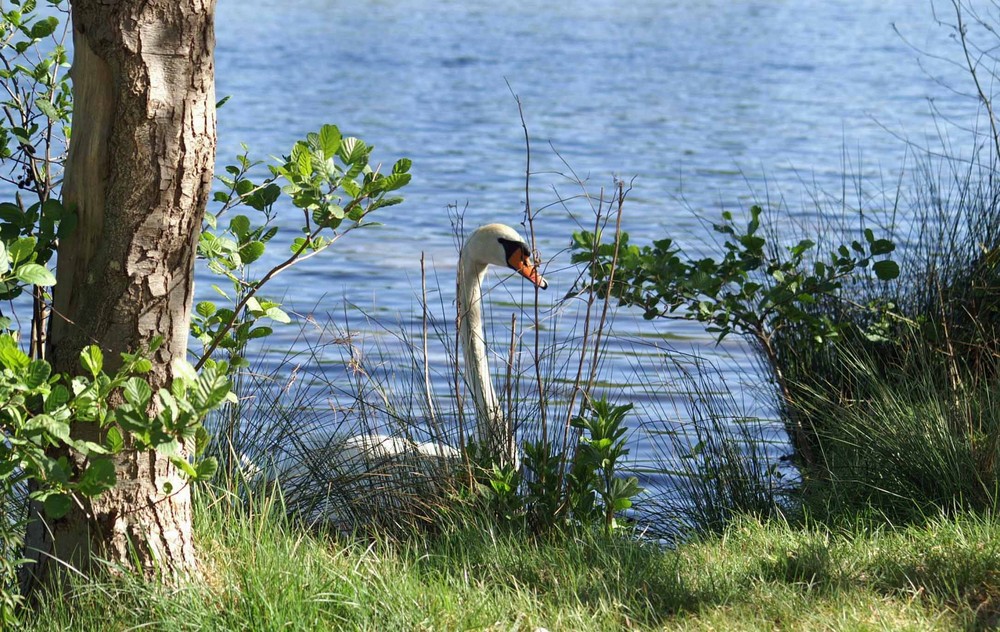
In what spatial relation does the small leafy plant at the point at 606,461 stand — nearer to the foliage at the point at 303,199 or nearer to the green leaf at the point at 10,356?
the foliage at the point at 303,199

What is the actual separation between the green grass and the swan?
575mm

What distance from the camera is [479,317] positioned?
602 cm

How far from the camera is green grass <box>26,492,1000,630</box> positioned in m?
3.16

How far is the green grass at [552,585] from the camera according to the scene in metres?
3.16

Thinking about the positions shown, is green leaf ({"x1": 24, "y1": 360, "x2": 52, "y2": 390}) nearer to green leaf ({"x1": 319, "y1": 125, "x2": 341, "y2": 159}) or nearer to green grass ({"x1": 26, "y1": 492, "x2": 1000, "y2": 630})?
green grass ({"x1": 26, "y1": 492, "x2": 1000, "y2": 630})

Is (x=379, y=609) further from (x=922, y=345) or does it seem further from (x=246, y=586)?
(x=922, y=345)

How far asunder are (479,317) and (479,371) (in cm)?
110

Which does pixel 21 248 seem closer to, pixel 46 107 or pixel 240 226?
pixel 240 226

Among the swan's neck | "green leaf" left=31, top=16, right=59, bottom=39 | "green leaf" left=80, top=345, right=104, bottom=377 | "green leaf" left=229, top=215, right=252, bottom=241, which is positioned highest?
"green leaf" left=31, top=16, right=59, bottom=39

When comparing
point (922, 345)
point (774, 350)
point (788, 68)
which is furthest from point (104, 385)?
point (788, 68)

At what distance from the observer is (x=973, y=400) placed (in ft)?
15.1

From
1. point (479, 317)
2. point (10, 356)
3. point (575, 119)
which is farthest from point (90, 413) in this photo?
point (575, 119)

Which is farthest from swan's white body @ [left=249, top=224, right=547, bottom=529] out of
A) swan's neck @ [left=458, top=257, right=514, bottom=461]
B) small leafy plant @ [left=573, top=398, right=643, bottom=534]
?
small leafy plant @ [left=573, top=398, right=643, bottom=534]

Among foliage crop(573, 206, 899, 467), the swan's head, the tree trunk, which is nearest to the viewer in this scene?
the tree trunk
